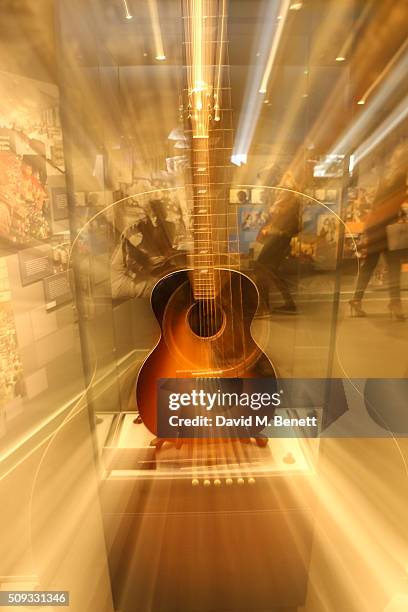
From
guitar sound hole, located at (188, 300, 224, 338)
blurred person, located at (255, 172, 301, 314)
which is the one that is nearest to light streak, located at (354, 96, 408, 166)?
blurred person, located at (255, 172, 301, 314)

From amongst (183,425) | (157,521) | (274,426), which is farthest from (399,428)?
(157,521)

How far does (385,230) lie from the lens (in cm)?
72

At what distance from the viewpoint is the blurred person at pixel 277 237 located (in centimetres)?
73

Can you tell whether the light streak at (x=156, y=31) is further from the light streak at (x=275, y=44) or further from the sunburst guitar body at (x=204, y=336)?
the sunburst guitar body at (x=204, y=336)

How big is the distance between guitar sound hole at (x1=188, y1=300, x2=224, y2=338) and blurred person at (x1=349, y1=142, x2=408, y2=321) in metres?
0.27

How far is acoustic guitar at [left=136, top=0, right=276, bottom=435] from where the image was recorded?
63cm

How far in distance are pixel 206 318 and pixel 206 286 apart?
0.21 ft

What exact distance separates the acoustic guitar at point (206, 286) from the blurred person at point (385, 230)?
214 millimetres

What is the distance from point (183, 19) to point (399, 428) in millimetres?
830

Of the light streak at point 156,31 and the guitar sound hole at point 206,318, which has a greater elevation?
the light streak at point 156,31

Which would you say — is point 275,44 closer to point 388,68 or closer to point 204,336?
point 388,68

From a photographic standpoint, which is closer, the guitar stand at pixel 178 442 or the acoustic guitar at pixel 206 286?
the acoustic guitar at pixel 206 286

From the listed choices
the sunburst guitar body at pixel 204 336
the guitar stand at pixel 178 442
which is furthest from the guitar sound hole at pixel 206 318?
the guitar stand at pixel 178 442

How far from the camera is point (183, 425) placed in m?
0.75
